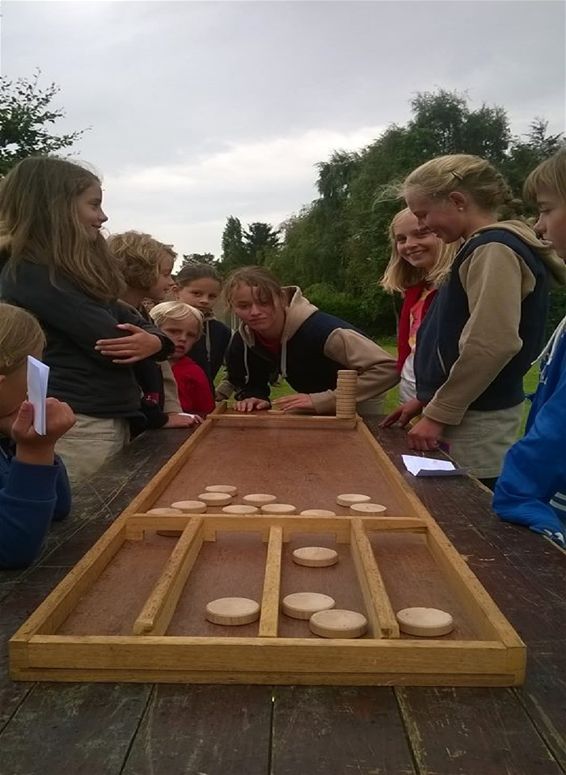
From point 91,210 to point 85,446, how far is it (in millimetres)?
1048

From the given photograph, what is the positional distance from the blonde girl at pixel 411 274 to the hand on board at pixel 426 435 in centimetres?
68

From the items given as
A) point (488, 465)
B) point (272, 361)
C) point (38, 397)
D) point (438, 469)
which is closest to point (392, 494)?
point (438, 469)

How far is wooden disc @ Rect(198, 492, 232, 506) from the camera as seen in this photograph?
2.22 m

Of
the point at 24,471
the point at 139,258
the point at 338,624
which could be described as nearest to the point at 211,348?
the point at 139,258

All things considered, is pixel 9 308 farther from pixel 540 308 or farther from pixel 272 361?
pixel 272 361

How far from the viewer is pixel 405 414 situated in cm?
384

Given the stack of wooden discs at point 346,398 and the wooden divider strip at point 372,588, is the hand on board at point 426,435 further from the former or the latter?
the wooden divider strip at point 372,588

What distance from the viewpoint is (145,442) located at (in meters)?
3.40

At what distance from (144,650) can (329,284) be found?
136 feet

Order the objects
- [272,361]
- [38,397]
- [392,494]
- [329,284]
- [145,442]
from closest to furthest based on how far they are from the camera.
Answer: [38,397] → [392,494] → [145,442] → [272,361] → [329,284]

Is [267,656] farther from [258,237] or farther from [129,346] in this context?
[258,237]

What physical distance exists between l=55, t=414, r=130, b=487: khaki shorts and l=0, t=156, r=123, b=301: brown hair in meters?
0.55

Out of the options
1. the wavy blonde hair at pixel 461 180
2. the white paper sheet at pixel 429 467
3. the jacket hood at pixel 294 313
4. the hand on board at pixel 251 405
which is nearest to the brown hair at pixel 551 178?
the wavy blonde hair at pixel 461 180

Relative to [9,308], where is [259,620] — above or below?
below
